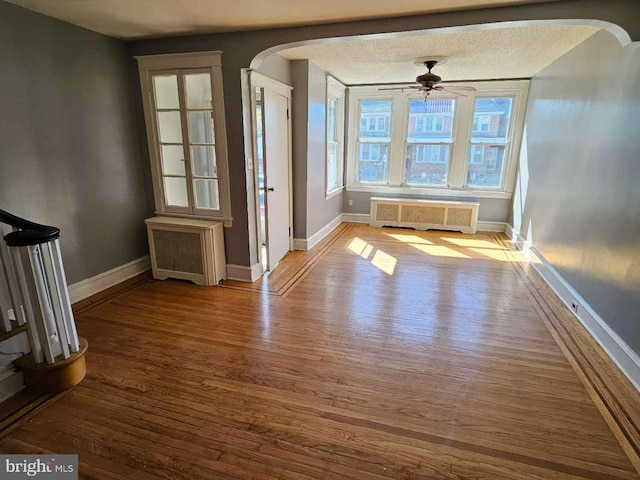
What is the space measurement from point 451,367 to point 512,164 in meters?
4.61

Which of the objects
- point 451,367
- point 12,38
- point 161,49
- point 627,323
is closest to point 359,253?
point 451,367

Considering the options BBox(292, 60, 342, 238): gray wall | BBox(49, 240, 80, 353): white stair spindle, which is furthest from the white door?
BBox(49, 240, 80, 353): white stair spindle

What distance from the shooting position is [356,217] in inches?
266

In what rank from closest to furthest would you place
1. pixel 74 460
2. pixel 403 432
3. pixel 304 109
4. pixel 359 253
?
pixel 74 460, pixel 403 432, pixel 304 109, pixel 359 253

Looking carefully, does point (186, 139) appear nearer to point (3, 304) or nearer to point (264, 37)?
point (264, 37)

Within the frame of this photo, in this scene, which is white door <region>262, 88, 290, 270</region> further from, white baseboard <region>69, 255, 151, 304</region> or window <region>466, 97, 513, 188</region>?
window <region>466, 97, 513, 188</region>

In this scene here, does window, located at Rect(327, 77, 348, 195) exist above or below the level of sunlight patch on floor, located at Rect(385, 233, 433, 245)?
Result: above

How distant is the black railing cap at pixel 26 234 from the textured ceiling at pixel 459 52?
8.66ft

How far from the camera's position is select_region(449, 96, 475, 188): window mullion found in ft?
19.1

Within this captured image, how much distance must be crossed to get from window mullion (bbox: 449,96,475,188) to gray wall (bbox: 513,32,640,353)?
1.38m

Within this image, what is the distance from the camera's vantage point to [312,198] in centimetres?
493

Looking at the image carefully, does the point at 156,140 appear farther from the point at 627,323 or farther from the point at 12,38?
the point at 627,323

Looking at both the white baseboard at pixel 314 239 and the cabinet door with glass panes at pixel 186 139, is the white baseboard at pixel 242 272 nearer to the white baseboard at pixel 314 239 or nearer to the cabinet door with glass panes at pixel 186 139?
the cabinet door with glass panes at pixel 186 139

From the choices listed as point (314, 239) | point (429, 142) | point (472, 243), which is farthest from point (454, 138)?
point (314, 239)
